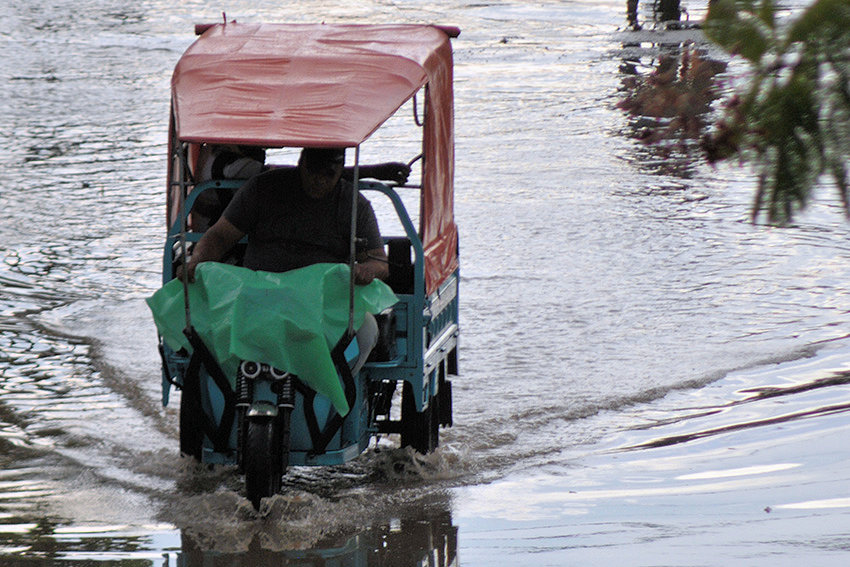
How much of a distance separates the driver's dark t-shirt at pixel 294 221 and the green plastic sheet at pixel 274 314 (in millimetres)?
302

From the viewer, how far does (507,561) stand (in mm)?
5652

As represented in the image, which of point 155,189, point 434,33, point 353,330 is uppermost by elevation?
point 434,33

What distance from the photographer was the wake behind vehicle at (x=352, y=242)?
18.7ft

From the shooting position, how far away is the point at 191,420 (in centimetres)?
621

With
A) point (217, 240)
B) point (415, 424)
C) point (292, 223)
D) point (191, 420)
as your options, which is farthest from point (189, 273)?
point (415, 424)

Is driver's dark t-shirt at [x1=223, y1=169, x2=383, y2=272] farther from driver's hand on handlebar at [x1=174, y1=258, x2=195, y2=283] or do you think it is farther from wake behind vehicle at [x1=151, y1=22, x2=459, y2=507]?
driver's hand on handlebar at [x1=174, y1=258, x2=195, y2=283]

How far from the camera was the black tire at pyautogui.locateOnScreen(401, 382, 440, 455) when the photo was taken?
21.8 feet

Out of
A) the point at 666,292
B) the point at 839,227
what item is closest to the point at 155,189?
the point at 666,292

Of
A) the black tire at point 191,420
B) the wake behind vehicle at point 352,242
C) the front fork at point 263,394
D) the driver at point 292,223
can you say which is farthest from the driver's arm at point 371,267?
the black tire at point 191,420

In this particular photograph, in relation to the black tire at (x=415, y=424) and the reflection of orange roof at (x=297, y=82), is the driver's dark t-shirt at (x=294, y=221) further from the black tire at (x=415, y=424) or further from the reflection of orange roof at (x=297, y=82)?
the black tire at (x=415, y=424)

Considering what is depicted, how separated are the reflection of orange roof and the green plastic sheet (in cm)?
67

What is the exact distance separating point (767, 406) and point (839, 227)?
489 centimetres

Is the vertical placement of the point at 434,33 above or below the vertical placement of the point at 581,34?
above

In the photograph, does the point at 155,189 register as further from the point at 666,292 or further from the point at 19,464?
the point at 19,464
